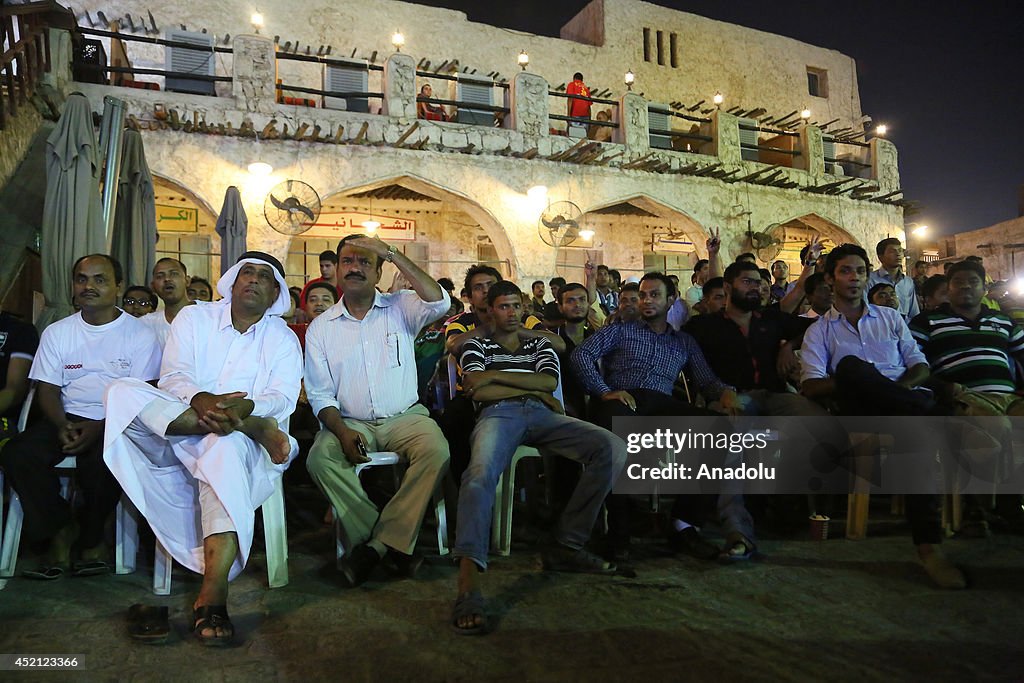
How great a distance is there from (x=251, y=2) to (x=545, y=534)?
14.2m

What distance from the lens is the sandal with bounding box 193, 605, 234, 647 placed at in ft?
7.39

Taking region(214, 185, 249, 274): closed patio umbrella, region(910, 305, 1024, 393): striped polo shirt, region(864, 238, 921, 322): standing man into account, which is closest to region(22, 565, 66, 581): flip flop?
region(910, 305, 1024, 393): striped polo shirt

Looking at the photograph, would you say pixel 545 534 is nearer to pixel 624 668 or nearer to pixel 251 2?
pixel 624 668

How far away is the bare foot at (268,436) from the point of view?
2.79 metres

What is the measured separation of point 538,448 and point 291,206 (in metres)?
7.37

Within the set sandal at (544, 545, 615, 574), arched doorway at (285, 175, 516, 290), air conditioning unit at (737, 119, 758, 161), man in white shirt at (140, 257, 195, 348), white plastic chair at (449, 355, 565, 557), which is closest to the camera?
sandal at (544, 545, 615, 574)

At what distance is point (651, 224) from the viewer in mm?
15594

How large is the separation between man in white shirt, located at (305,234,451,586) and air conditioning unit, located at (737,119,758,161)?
497 inches

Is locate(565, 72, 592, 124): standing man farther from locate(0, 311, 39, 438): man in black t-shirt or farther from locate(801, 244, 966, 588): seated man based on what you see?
locate(0, 311, 39, 438): man in black t-shirt

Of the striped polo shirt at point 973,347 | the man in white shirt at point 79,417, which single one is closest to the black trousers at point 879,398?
the striped polo shirt at point 973,347

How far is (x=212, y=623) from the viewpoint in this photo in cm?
229

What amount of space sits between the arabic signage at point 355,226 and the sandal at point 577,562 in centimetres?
1059

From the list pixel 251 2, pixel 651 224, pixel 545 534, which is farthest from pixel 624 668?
pixel 251 2

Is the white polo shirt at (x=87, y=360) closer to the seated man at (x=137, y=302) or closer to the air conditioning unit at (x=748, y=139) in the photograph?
the seated man at (x=137, y=302)
